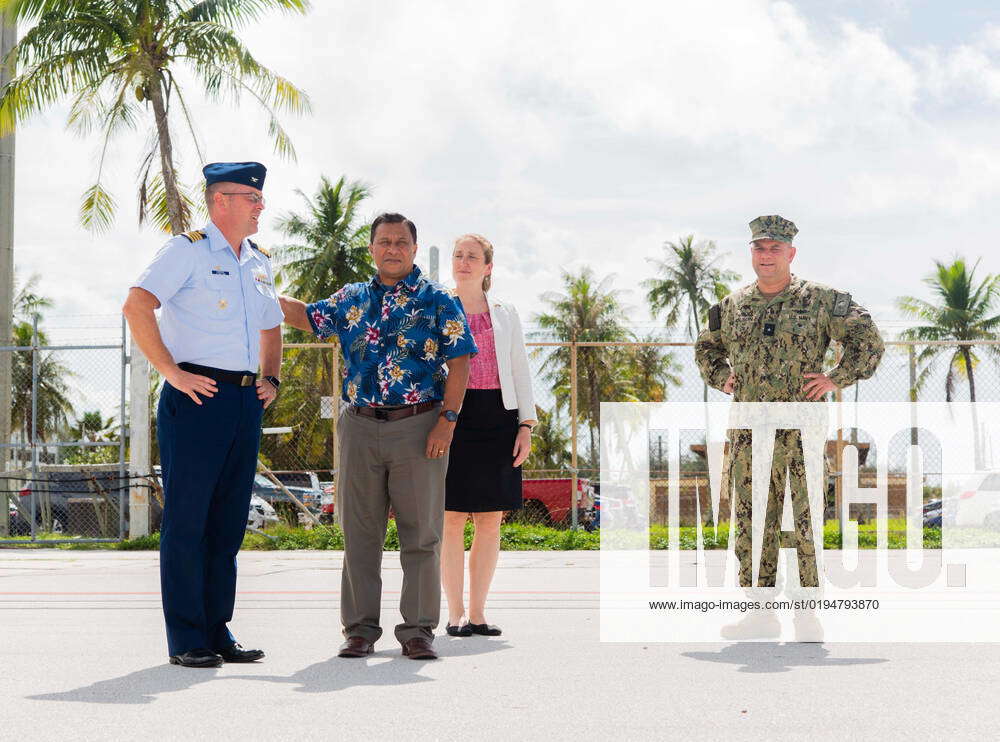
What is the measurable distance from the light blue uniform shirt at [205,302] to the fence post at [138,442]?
996 cm

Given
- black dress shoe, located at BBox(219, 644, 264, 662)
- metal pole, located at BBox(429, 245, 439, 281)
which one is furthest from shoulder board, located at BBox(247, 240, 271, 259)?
metal pole, located at BBox(429, 245, 439, 281)

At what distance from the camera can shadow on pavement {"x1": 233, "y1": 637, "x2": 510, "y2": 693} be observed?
4324mm

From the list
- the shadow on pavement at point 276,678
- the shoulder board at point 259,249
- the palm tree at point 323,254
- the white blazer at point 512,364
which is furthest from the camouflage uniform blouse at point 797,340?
the palm tree at point 323,254

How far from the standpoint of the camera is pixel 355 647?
4984 mm

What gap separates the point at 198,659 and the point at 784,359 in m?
2.81

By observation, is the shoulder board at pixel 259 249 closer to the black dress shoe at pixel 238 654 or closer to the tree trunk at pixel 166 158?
the black dress shoe at pixel 238 654

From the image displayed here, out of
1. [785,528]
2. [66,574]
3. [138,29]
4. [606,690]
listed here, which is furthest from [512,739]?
[138,29]

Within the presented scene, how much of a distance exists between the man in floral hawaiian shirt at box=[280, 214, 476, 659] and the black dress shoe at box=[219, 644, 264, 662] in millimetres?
348

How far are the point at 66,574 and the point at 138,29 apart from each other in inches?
388

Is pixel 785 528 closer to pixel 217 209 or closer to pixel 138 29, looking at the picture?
pixel 217 209

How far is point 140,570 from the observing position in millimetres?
10312

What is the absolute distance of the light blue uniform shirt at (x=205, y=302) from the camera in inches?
187

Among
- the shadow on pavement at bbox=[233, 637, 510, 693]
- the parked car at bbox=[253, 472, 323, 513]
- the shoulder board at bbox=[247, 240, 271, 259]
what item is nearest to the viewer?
the shadow on pavement at bbox=[233, 637, 510, 693]

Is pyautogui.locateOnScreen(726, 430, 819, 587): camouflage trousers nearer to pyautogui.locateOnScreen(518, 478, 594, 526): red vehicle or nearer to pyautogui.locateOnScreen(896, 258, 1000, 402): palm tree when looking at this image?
pyautogui.locateOnScreen(518, 478, 594, 526): red vehicle
